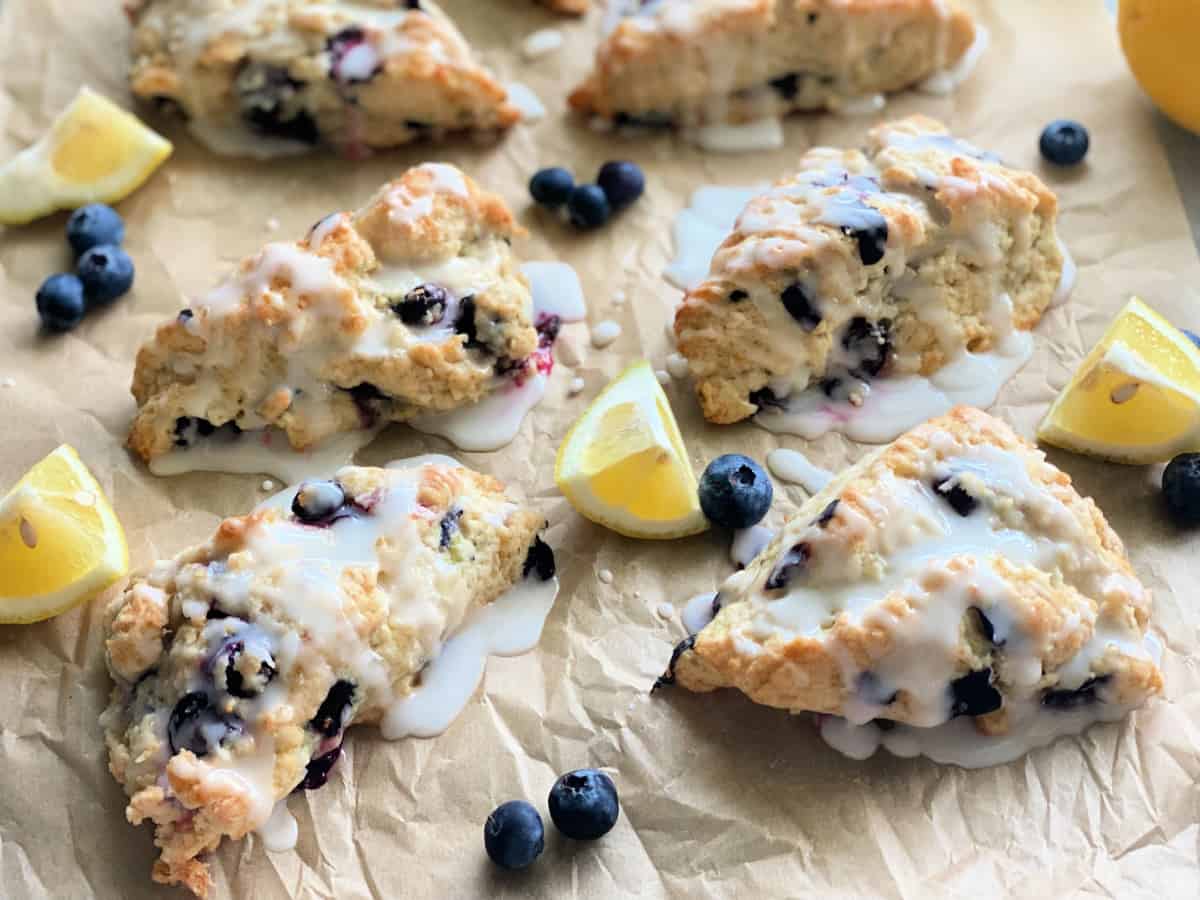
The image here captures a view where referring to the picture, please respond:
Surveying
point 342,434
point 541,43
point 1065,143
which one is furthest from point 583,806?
point 541,43

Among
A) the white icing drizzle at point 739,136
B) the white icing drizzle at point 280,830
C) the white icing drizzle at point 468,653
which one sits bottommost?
the white icing drizzle at point 280,830

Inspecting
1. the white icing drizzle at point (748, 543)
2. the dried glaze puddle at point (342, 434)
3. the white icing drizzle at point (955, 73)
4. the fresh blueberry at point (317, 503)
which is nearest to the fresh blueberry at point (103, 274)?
the dried glaze puddle at point (342, 434)

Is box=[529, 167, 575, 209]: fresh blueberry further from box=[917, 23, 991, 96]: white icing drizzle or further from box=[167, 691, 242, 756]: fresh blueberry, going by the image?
box=[167, 691, 242, 756]: fresh blueberry

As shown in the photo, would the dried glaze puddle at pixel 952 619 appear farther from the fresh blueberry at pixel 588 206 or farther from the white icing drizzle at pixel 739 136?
the white icing drizzle at pixel 739 136

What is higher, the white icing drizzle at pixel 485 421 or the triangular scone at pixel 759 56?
the triangular scone at pixel 759 56

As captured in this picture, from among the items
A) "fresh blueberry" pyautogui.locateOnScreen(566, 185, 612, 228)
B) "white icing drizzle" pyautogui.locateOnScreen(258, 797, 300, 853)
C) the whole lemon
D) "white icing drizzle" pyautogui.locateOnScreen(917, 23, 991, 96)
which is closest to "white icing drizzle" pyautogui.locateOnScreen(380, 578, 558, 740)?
"white icing drizzle" pyautogui.locateOnScreen(258, 797, 300, 853)

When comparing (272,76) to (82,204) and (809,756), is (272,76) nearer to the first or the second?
(82,204)

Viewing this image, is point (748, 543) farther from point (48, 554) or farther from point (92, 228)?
point (92, 228)

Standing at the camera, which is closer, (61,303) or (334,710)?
(334,710)
